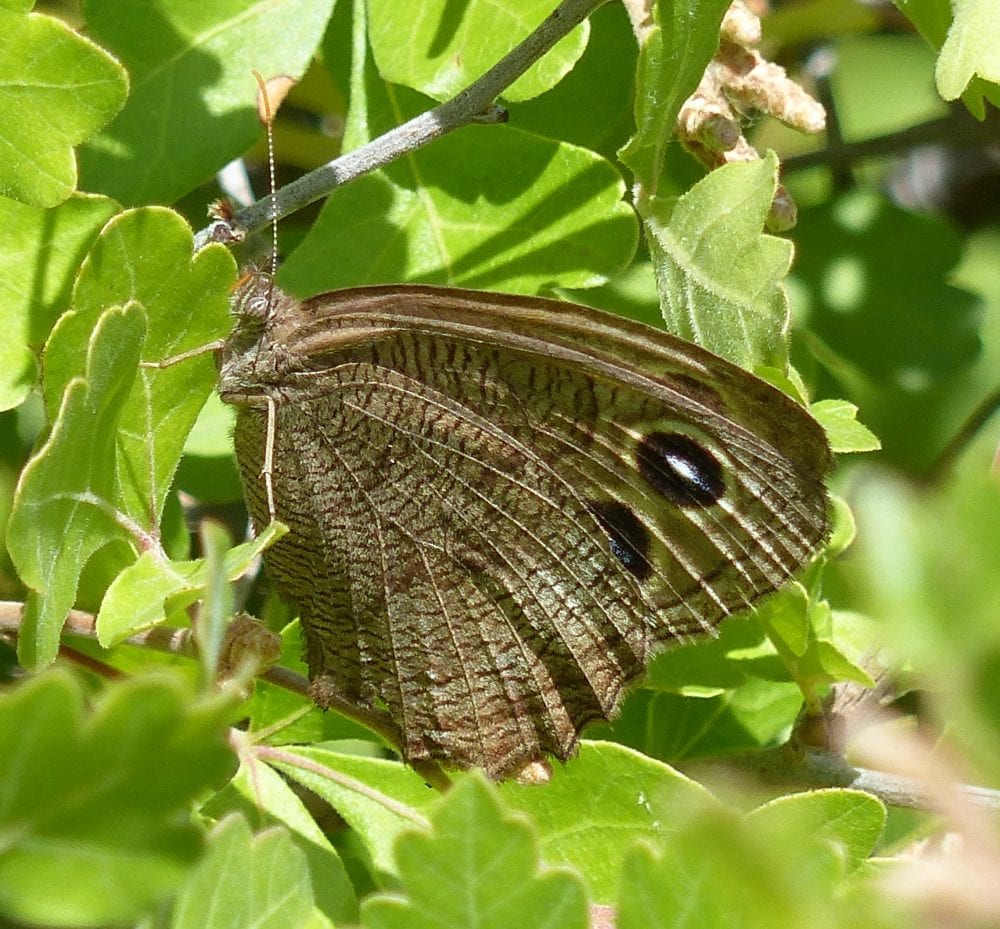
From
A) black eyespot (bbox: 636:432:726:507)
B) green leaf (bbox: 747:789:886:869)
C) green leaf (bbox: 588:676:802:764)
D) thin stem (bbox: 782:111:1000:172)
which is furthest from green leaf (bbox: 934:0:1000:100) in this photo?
thin stem (bbox: 782:111:1000:172)

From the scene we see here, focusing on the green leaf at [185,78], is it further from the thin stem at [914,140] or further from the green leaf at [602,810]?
the thin stem at [914,140]

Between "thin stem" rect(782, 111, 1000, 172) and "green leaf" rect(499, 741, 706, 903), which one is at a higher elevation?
"thin stem" rect(782, 111, 1000, 172)

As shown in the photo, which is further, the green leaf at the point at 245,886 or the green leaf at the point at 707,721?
the green leaf at the point at 707,721

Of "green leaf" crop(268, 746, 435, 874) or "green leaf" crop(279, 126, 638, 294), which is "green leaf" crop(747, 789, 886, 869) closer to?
"green leaf" crop(268, 746, 435, 874)

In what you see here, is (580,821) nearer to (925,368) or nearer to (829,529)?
(829,529)

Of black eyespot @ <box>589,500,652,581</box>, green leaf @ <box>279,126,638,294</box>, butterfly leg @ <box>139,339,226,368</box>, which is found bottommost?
black eyespot @ <box>589,500,652,581</box>

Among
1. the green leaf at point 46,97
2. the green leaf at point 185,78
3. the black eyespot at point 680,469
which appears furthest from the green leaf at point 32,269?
the black eyespot at point 680,469
